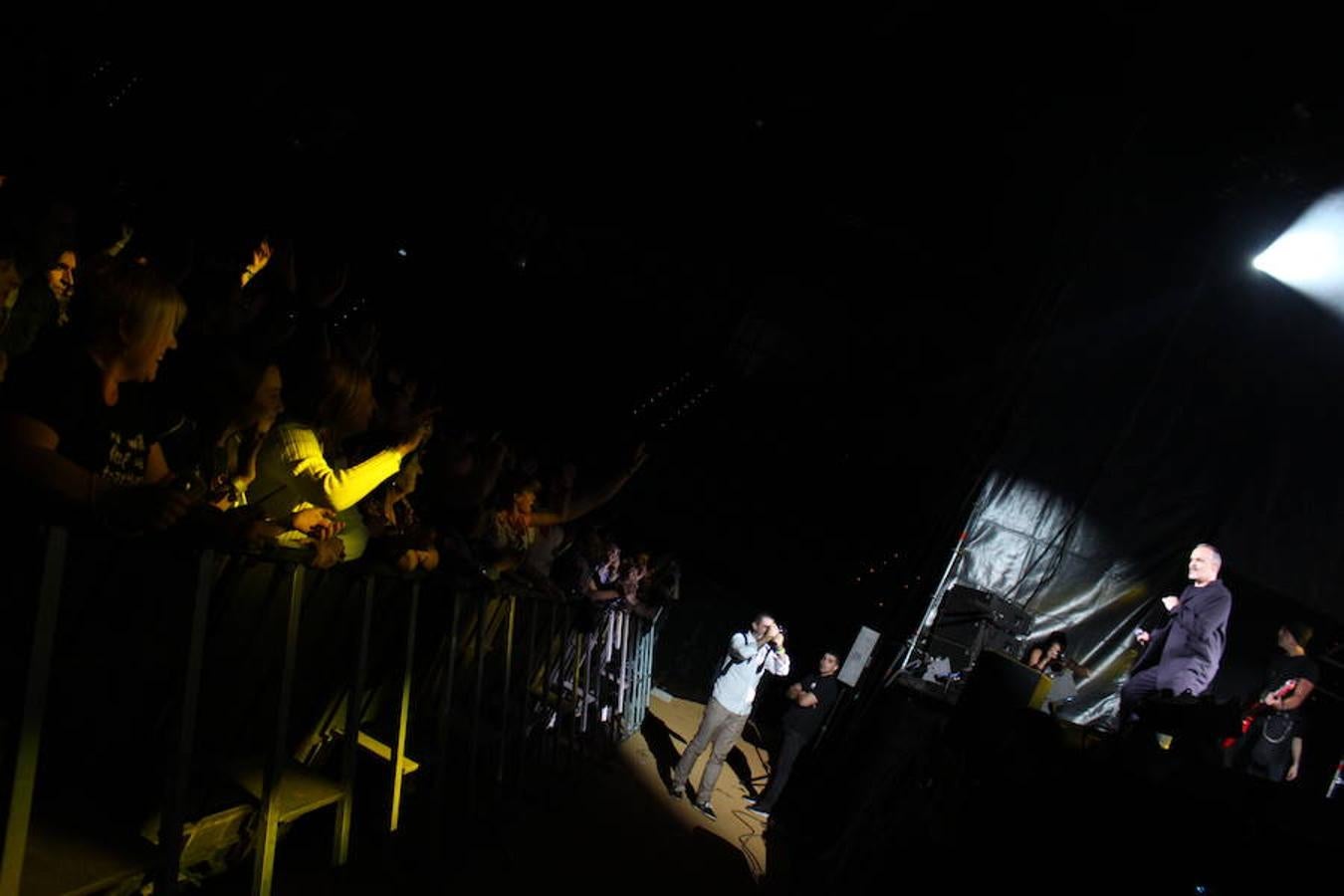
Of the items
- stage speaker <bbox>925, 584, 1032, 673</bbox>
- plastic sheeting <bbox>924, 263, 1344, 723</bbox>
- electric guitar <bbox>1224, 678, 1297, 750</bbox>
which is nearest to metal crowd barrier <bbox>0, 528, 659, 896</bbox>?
stage speaker <bbox>925, 584, 1032, 673</bbox>

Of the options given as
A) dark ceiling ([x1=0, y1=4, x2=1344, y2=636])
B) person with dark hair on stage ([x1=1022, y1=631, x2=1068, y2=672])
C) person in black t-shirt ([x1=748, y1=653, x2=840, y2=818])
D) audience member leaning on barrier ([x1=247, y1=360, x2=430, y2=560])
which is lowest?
person in black t-shirt ([x1=748, y1=653, x2=840, y2=818])

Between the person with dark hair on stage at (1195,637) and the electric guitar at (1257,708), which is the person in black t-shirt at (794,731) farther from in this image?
the electric guitar at (1257,708)

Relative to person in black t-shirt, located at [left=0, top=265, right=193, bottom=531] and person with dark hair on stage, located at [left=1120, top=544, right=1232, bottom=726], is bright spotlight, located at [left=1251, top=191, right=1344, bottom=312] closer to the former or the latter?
person with dark hair on stage, located at [left=1120, top=544, right=1232, bottom=726]

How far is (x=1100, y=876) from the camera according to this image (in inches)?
137

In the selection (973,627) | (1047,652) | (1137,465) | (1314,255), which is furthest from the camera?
(1137,465)

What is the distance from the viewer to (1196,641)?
6801mm

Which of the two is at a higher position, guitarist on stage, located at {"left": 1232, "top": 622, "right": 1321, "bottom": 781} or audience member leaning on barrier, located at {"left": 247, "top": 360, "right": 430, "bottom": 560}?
audience member leaning on barrier, located at {"left": 247, "top": 360, "right": 430, "bottom": 560}

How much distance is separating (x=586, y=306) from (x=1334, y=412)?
12.2 m

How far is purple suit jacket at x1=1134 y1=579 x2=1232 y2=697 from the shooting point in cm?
671

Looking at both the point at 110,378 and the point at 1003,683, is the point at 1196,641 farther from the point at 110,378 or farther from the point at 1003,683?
the point at 110,378

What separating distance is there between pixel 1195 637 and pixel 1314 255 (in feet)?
20.6

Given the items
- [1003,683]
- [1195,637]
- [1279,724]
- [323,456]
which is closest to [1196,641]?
[1195,637]

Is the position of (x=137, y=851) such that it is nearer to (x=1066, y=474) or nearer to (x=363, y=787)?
(x=363, y=787)

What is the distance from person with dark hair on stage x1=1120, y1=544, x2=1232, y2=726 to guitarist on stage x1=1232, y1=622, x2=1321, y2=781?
1588 millimetres
